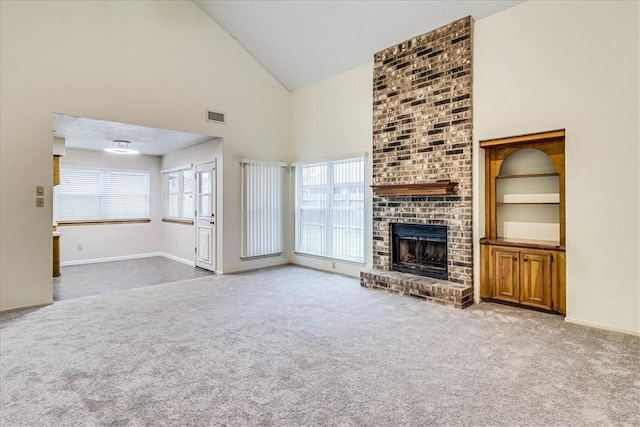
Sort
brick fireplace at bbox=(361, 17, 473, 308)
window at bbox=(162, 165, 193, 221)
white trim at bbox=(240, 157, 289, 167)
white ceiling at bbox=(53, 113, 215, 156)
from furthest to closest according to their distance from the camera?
window at bbox=(162, 165, 193, 221) < white trim at bbox=(240, 157, 289, 167) < white ceiling at bbox=(53, 113, 215, 156) < brick fireplace at bbox=(361, 17, 473, 308)

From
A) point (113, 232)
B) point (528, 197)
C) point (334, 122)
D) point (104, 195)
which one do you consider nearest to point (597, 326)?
point (528, 197)

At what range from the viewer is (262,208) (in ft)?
21.9

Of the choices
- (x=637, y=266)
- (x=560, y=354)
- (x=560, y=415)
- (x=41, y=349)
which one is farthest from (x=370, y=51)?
(x=41, y=349)

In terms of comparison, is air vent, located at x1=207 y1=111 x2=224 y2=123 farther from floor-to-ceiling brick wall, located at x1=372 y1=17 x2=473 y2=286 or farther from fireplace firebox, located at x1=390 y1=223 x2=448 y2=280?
fireplace firebox, located at x1=390 y1=223 x2=448 y2=280

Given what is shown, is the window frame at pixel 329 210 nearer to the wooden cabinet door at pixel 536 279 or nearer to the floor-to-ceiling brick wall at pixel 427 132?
the floor-to-ceiling brick wall at pixel 427 132

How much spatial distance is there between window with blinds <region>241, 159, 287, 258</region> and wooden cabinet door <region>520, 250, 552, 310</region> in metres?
4.33

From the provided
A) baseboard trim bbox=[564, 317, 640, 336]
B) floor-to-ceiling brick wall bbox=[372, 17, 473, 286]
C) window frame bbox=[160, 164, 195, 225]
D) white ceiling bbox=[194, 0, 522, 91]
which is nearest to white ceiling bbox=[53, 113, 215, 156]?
window frame bbox=[160, 164, 195, 225]

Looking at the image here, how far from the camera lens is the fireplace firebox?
15.7ft

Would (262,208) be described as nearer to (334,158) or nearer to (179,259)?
(334,158)

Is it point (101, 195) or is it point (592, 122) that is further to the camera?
point (101, 195)

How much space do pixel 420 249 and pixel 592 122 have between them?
2462mm

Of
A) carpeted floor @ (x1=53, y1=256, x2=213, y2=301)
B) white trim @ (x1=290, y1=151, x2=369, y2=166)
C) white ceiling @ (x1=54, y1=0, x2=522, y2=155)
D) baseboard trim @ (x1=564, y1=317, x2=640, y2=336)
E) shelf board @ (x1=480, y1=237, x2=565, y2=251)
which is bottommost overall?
baseboard trim @ (x1=564, y1=317, x2=640, y2=336)

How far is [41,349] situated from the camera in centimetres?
301

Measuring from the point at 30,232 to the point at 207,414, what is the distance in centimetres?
380
